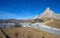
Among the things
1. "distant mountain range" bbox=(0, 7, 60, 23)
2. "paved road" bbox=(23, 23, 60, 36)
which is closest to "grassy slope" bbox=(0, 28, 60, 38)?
"paved road" bbox=(23, 23, 60, 36)

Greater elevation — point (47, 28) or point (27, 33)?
point (47, 28)

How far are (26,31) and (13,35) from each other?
35 centimetres

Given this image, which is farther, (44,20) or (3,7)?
(44,20)

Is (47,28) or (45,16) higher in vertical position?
(45,16)

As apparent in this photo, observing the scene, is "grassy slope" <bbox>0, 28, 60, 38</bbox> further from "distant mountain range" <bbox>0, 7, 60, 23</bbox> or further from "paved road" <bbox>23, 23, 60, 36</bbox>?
"distant mountain range" <bbox>0, 7, 60, 23</bbox>

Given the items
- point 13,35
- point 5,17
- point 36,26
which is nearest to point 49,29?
point 36,26

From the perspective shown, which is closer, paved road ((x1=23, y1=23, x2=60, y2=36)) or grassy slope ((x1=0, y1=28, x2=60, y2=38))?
grassy slope ((x1=0, y1=28, x2=60, y2=38))

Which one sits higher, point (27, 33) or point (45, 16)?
point (45, 16)

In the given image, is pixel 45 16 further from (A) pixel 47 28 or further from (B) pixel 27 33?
(B) pixel 27 33

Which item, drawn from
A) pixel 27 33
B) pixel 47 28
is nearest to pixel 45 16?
pixel 47 28

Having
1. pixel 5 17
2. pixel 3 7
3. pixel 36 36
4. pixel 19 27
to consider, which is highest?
pixel 3 7

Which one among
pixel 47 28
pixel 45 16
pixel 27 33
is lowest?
pixel 27 33

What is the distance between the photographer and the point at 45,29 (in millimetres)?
3559

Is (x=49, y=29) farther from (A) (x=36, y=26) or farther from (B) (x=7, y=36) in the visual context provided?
(B) (x=7, y=36)
